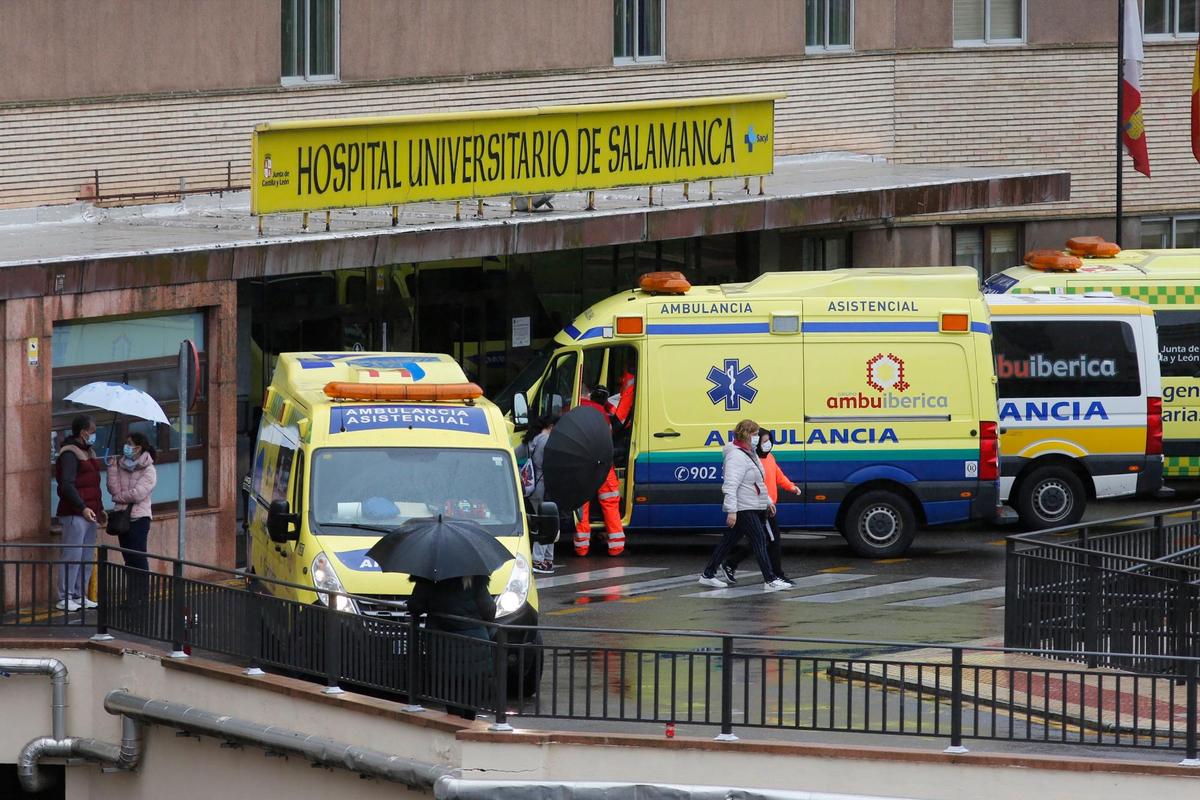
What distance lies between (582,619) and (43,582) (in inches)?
180

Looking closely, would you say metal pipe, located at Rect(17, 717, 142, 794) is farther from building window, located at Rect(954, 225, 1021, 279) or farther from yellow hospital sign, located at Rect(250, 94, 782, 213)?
building window, located at Rect(954, 225, 1021, 279)

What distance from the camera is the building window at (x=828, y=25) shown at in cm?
3170

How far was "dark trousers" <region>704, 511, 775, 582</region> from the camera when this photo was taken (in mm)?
19609

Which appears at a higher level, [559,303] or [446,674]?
[559,303]

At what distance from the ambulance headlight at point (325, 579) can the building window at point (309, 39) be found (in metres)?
12.7

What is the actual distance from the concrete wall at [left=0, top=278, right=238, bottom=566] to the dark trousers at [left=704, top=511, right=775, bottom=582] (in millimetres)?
4840

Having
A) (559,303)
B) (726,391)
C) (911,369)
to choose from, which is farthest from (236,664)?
(559,303)

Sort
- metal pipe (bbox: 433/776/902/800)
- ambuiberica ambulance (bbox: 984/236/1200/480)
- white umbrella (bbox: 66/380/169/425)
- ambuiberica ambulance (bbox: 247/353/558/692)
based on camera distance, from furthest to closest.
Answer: ambuiberica ambulance (bbox: 984/236/1200/480) < white umbrella (bbox: 66/380/169/425) < ambuiberica ambulance (bbox: 247/353/558/692) < metal pipe (bbox: 433/776/902/800)

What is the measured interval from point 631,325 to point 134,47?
7.72 metres

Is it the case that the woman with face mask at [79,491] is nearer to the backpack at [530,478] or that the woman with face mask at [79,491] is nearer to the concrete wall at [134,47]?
the backpack at [530,478]

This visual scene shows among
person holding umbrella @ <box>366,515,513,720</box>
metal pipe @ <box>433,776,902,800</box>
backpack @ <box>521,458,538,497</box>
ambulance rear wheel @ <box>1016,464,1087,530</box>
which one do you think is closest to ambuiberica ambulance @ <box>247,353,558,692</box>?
person holding umbrella @ <box>366,515,513,720</box>

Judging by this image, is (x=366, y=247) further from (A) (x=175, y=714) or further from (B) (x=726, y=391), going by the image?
(A) (x=175, y=714)

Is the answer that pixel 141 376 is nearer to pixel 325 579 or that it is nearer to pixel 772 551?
pixel 325 579

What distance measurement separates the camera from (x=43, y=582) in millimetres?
17047
